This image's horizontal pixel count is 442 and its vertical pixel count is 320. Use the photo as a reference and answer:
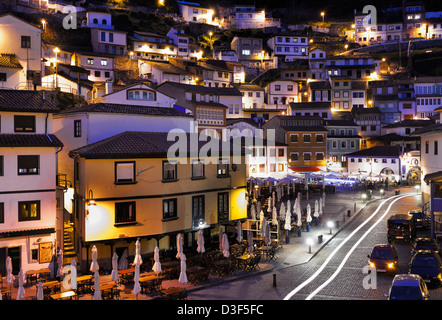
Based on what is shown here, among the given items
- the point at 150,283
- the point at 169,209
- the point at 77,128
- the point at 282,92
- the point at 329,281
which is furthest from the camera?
the point at 282,92

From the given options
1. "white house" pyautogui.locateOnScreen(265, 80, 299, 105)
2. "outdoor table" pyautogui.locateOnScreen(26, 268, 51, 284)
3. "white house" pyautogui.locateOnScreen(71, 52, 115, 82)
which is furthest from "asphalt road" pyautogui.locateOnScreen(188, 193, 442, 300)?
"white house" pyautogui.locateOnScreen(265, 80, 299, 105)

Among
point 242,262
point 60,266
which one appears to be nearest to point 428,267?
point 242,262

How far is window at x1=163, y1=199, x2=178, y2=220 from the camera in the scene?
93.6 feet

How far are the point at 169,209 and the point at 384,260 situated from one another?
14.1 m

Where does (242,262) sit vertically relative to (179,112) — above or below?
below

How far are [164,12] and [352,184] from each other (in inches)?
3585

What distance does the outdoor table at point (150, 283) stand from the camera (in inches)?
869

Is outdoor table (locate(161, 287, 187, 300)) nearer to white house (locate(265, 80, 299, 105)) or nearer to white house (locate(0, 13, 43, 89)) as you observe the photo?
white house (locate(0, 13, 43, 89))

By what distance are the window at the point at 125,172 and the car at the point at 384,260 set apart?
15.6 meters

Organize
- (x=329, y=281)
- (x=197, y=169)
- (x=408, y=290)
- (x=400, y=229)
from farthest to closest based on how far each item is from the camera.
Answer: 1. (x=197, y=169)
2. (x=400, y=229)
3. (x=329, y=281)
4. (x=408, y=290)

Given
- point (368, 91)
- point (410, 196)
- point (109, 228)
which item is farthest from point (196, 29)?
point (109, 228)

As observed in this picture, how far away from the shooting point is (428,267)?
69.4 ft

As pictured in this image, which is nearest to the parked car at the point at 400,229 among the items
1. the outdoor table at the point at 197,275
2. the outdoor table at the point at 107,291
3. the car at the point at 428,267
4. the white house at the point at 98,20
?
the car at the point at 428,267

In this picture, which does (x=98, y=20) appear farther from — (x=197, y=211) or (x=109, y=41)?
(x=197, y=211)
